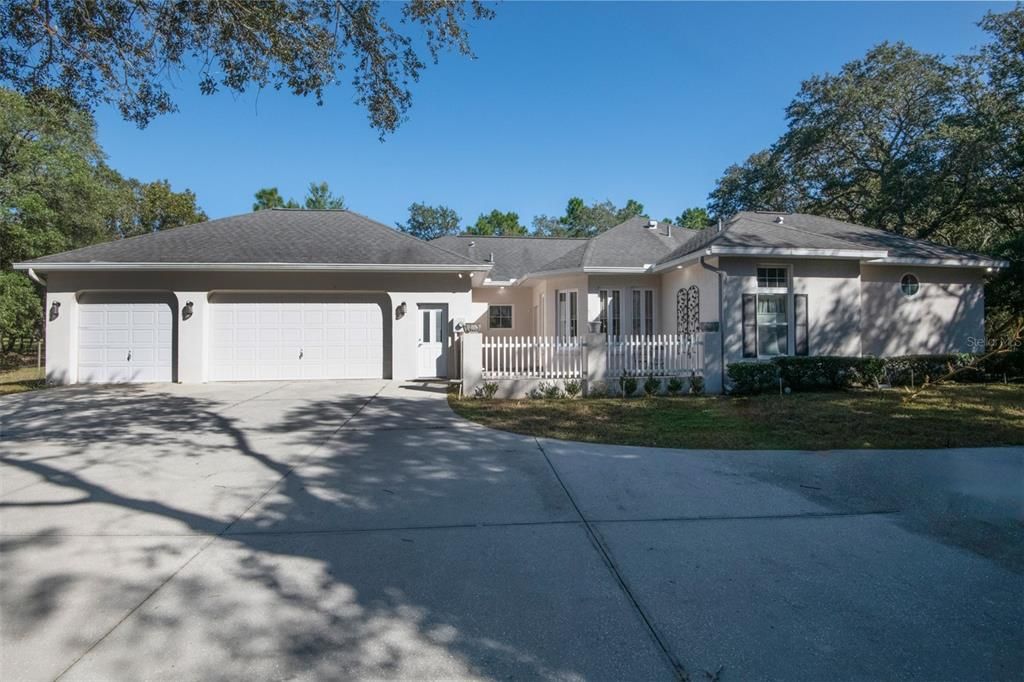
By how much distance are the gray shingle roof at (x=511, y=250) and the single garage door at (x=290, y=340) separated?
237 inches

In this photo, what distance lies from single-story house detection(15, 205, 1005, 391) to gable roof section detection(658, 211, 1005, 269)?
77mm

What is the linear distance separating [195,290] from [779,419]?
13.8 metres

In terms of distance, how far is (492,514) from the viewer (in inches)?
172

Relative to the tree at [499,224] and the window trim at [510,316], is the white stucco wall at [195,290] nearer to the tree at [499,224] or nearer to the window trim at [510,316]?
the window trim at [510,316]

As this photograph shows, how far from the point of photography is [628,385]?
37.6ft

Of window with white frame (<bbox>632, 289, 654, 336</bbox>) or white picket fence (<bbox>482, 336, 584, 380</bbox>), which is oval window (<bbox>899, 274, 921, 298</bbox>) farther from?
white picket fence (<bbox>482, 336, 584, 380</bbox>)

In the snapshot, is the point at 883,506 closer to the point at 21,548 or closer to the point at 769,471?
the point at 769,471

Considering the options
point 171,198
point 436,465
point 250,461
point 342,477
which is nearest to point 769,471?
→ point 436,465

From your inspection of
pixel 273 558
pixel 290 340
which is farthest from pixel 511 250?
pixel 273 558

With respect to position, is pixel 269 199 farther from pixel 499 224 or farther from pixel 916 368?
pixel 916 368

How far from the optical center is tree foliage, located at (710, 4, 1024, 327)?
1916 cm

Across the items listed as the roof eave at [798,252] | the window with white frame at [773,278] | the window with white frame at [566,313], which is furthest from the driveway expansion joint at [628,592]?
the window with white frame at [566,313]

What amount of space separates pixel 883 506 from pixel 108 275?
16824 millimetres

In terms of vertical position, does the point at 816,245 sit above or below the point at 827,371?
above
